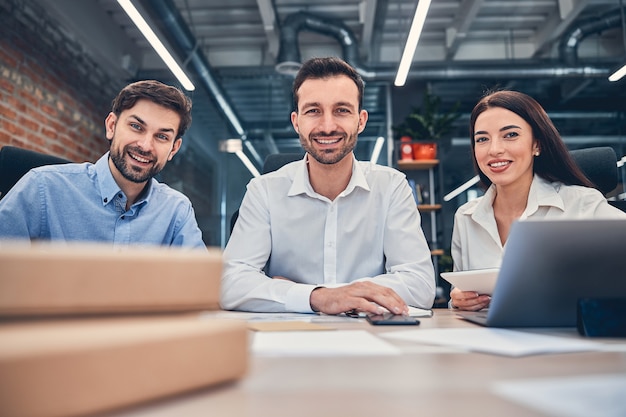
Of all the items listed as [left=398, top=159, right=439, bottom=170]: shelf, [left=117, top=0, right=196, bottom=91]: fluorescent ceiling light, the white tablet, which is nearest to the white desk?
the white tablet

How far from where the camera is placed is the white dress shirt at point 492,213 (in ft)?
5.40

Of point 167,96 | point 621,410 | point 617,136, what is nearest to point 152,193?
point 167,96

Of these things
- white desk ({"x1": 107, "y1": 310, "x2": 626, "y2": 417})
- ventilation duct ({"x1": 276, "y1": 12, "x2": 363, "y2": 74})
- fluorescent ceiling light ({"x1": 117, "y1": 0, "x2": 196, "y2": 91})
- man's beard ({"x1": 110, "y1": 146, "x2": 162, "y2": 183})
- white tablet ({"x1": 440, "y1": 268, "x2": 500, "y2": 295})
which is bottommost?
white desk ({"x1": 107, "y1": 310, "x2": 626, "y2": 417})

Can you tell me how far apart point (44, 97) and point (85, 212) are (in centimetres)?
326

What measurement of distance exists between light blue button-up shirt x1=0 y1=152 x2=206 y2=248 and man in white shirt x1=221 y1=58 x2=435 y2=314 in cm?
34

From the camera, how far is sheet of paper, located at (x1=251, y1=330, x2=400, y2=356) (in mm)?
502

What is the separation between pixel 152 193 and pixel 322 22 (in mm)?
4256

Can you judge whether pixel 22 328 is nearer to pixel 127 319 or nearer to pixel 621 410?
pixel 127 319

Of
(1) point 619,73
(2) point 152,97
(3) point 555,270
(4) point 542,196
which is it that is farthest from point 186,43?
(3) point 555,270

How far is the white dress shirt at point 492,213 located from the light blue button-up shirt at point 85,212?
43.6 inches

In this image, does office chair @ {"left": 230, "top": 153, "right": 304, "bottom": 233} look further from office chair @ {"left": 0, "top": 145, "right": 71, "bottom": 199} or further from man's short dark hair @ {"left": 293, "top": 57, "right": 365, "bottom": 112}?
office chair @ {"left": 0, "top": 145, "right": 71, "bottom": 199}

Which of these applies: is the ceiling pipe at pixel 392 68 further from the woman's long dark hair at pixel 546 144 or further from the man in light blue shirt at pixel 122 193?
the woman's long dark hair at pixel 546 144

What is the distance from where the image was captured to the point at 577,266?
68 centimetres

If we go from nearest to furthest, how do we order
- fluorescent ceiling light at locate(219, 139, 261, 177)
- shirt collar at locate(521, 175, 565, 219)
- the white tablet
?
the white tablet → shirt collar at locate(521, 175, 565, 219) → fluorescent ceiling light at locate(219, 139, 261, 177)
